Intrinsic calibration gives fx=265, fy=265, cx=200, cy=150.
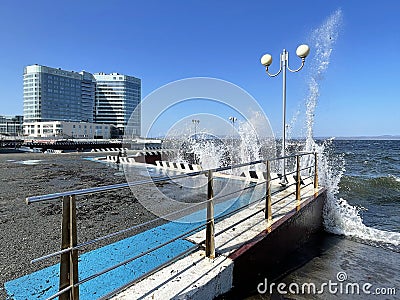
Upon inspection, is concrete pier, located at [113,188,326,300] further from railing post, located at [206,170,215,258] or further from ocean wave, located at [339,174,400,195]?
ocean wave, located at [339,174,400,195]

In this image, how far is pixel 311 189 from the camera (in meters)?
5.40

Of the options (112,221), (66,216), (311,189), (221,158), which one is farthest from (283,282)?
(221,158)

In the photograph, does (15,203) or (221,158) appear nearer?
(15,203)

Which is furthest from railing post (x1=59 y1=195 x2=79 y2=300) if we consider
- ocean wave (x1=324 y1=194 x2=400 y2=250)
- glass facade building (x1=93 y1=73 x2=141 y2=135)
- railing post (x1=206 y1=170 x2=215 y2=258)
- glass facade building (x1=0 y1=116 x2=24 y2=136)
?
glass facade building (x1=0 y1=116 x2=24 y2=136)

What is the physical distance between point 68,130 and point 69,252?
236ft

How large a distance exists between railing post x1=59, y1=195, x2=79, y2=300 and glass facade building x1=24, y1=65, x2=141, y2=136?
2940 inches

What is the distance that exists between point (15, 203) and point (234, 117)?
5.17m

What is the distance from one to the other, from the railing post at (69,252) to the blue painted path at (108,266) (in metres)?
0.79

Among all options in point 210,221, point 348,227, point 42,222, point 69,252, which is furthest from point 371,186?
point 69,252

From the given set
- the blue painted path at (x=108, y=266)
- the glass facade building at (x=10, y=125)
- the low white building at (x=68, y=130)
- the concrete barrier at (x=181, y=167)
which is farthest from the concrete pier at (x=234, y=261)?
the glass facade building at (x=10, y=125)

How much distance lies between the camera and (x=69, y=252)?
4.76 feet

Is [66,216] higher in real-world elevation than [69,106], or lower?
lower

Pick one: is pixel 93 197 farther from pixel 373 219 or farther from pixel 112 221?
pixel 373 219

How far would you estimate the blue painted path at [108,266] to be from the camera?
2.20m
